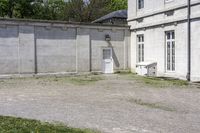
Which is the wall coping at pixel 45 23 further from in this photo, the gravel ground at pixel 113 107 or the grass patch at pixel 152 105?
the grass patch at pixel 152 105

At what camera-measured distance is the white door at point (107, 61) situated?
2364cm

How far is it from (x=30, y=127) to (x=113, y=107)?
3.66 m

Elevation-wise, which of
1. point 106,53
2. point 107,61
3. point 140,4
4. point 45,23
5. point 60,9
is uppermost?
point 60,9

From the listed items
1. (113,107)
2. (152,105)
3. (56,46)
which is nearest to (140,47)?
(56,46)

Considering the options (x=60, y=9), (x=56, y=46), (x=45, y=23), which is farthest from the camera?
(x=60, y=9)

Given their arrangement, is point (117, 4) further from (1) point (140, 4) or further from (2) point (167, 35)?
(2) point (167, 35)

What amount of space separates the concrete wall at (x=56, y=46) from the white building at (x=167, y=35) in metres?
1.35

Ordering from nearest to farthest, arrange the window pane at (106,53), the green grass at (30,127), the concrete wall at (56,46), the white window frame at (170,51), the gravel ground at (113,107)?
the green grass at (30,127) < the gravel ground at (113,107) < the white window frame at (170,51) < the concrete wall at (56,46) < the window pane at (106,53)

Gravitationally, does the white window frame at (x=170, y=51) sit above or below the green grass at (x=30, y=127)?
above

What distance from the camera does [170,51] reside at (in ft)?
66.4

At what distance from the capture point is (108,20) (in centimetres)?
3356

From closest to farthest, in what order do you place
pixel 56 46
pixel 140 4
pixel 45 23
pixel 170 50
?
pixel 170 50
pixel 45 23
pixel 56 46
pixel 140 4

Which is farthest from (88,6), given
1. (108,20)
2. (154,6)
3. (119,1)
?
(154,6)

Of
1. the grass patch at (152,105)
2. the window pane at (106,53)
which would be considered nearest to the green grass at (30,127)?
the grass patch at (152,105)
